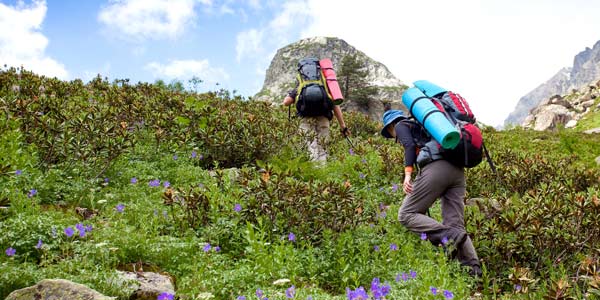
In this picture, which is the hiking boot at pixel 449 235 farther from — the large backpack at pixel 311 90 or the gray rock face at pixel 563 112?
the gray rock face at pixel 563 112

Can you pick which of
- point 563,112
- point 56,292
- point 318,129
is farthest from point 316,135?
point 563,112

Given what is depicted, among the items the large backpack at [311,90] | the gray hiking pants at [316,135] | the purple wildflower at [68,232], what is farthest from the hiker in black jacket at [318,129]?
the purple wildflower at [68,232]

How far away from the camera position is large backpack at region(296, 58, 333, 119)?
820 cm

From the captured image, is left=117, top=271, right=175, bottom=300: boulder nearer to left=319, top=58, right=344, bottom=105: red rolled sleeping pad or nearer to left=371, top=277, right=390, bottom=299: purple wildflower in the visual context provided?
left=371, top=277, right=390, bottom=299: purple wildflower

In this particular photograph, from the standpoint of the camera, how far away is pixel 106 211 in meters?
5.31

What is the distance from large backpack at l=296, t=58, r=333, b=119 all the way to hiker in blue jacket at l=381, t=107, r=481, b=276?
9.47ft

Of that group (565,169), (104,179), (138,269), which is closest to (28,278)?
(138,269)

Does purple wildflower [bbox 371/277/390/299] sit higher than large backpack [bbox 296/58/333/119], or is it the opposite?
large backpack [bbox 296/58/333/119]

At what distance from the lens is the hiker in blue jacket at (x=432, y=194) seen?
5.01m

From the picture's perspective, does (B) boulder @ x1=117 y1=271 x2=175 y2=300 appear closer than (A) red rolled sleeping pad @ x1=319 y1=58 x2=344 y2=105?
Yes

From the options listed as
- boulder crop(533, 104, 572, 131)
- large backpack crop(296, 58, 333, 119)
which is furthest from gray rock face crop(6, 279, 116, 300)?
boulder crop(533, 104, 572, 131)

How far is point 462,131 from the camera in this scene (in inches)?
194

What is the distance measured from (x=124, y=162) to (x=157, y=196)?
1514 millimetres

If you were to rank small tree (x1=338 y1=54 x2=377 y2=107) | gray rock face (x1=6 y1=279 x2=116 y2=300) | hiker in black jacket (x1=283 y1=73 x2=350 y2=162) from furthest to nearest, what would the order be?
1. small tree (x1=338 y1=54 x2=377 y2=107)
2. hiker in black jacket (x1=283 y1=73 x2=350 y2=162)
3. gray rock face (x1=6 y1=279 x2=116 y2=300)
